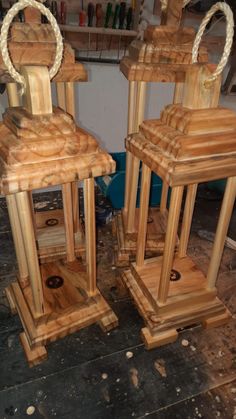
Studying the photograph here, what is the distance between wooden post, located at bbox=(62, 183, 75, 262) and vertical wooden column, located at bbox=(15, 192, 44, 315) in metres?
0.23

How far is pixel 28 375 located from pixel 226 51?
88 cm

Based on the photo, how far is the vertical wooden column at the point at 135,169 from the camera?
3.26 feet

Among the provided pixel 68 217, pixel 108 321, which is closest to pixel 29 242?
pixel 68 217

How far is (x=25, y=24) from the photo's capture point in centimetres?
78

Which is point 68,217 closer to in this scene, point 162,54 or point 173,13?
point 162,54

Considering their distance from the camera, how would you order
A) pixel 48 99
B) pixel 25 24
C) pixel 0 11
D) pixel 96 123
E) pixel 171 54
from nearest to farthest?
1. pixel 48 99
2. pixel 25 24
3. pixel 171 54
4. pixel 0 11
5. pixel 96 123

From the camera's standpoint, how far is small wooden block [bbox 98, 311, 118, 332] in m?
0.90

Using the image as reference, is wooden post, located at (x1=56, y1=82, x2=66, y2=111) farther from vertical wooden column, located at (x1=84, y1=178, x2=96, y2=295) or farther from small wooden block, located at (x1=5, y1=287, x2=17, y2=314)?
small wooden block, located at (x1=5, y1=287, x2=17, y2=314)

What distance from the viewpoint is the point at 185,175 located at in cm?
64

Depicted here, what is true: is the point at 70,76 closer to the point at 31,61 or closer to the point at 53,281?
the point at 31,61

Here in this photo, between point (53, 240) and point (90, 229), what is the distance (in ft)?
1.15

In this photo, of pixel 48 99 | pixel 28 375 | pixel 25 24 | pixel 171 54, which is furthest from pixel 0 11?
pixel 28 375


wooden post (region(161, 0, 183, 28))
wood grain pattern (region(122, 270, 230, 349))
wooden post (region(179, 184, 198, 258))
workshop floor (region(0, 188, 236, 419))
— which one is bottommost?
workshop floor (region(0, 188, 236, 419))

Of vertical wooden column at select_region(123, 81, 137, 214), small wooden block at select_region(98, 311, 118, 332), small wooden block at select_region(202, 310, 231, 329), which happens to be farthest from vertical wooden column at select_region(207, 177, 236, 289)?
vertical wooden column at select_region(123, 81, 137, 214)
